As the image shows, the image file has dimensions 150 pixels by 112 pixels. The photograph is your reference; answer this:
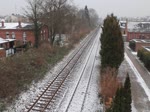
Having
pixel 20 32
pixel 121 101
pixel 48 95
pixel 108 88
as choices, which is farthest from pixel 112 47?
pixel 20 32

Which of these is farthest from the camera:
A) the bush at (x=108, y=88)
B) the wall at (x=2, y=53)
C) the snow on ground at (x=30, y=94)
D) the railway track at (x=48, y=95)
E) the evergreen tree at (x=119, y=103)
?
the wall at (x=2, y=53)

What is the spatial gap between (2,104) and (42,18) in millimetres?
31046

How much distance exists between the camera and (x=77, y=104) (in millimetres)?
17156

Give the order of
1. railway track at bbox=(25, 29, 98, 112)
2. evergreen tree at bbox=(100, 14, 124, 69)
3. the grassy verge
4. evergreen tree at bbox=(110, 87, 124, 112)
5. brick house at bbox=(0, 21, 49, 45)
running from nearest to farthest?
evergreen tree at bbox=(110, 87, 124, 112) < railway track at bbox=(25, 29, 98, 112) < the grassy verge < evergreen tree at bbox=(100, 14, 124, 69) < brick house at bbox=(0, 21, 49, 45)

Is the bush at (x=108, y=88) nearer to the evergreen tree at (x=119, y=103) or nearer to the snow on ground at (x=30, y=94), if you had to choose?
the evergreen tree at (x=119, y=103)

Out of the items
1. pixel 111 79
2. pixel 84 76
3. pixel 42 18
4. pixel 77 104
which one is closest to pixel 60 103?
pixel 77 104

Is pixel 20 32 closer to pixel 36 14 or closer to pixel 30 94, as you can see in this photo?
pixel 36 14

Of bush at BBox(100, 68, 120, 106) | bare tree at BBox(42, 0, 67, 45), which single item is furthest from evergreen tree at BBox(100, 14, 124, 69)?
bare tree at BBox(42, 0, 67, 45)

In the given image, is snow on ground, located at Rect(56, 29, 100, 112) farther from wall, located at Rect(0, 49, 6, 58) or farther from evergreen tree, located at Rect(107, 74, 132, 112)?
wall, located at Rect(0, 49, 6, 58)

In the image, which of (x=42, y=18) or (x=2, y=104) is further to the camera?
(x=42, y=18)

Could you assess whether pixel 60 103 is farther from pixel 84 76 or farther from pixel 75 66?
pixel 75 66

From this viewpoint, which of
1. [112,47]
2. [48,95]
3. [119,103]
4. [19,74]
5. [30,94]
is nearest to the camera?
[119,103]

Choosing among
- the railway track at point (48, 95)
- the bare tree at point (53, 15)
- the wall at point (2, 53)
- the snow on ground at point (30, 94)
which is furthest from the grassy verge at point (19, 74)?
the bare tree at point (53, 15)

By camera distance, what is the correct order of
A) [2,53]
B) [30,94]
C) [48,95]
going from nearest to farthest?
[48,95], [30,94], [2,53]
